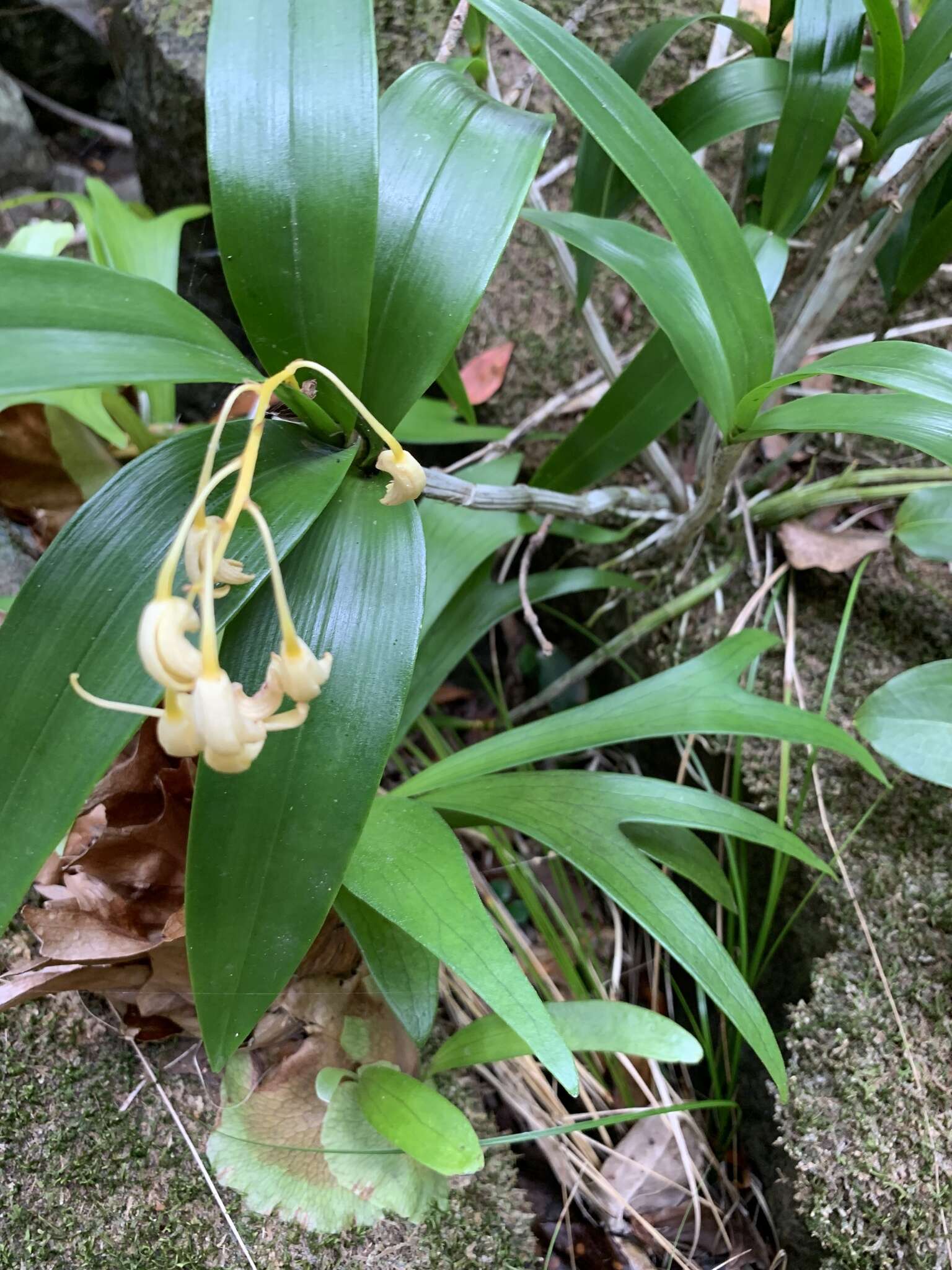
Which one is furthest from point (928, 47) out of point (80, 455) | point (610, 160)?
point (80, 455)

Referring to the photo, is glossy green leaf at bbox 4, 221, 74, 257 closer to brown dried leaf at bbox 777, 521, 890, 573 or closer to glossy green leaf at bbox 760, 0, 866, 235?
glossy green leaf at bbox 760, 0, 866, 235

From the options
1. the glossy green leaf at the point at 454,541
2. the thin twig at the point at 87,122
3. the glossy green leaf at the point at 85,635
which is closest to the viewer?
the glossy green leaf at the point at 85,635

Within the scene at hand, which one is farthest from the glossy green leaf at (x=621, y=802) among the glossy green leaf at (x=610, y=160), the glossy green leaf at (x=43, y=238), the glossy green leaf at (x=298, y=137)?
the glossy green leaf at (x=43, y=238)

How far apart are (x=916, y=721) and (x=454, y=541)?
0.51 m

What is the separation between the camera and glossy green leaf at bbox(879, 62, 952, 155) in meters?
0.75

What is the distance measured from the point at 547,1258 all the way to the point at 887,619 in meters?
0.79

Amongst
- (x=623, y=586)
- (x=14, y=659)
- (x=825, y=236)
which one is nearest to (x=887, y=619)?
(x=623, y=586)

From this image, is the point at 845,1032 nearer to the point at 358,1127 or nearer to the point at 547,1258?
the point at 547,1258

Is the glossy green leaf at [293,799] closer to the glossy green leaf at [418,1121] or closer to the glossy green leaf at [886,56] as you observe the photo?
the glossy green leaf at [418,1121]

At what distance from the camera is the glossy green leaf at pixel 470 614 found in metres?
0.95

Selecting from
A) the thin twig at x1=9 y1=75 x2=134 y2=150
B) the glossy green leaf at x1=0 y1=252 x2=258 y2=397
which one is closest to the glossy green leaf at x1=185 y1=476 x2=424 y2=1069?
the glossy green leaf at x1=0 y1=252 x2=258 y2=397

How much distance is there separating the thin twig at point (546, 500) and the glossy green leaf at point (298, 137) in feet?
0.69

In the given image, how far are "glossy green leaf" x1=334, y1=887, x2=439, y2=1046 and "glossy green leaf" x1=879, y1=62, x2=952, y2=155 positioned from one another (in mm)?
884

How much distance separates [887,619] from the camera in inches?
38.9
